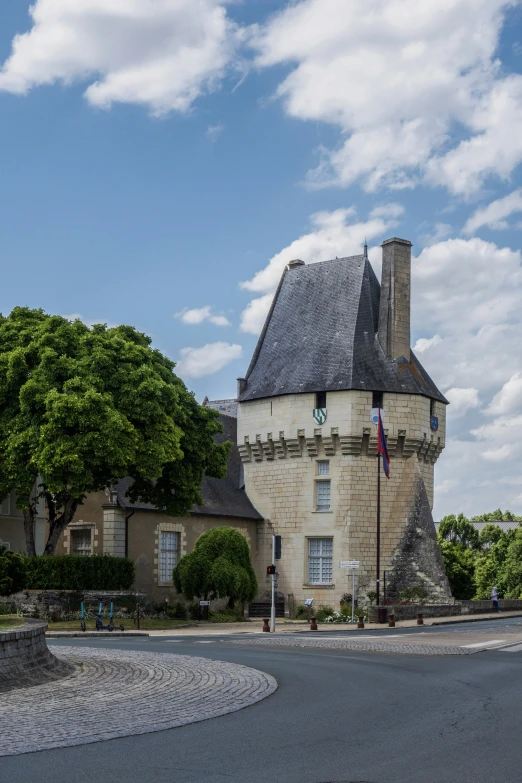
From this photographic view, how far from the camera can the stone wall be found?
1829 inches

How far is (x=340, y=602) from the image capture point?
150 ft

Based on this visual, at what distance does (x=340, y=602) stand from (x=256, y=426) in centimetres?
938

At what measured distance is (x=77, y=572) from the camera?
37375 mm

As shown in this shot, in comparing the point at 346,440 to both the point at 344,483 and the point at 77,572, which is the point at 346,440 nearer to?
the point at 344,483

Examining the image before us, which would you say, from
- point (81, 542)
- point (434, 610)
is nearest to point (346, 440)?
point (434, 610)

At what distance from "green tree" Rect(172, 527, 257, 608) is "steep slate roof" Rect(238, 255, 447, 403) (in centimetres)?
1022

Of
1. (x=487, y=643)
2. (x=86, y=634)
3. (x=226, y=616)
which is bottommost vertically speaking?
(x=226, y=616)

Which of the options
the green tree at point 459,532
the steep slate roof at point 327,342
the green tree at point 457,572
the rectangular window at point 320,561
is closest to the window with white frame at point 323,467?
the rectangular window at point 320,561

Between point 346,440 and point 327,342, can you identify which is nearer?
point 346,440

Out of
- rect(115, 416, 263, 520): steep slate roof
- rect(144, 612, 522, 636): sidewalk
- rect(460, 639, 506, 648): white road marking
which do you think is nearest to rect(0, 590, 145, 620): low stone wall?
rect(144, 612, 522, 636): sidewalk

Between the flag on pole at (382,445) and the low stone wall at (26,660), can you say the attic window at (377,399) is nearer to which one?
the flag on pole at (382,445)

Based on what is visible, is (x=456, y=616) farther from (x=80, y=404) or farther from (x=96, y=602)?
(x=80, y=404)

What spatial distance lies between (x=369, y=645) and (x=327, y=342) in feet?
85.5

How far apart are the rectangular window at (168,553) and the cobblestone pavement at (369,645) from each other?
1702 cm
